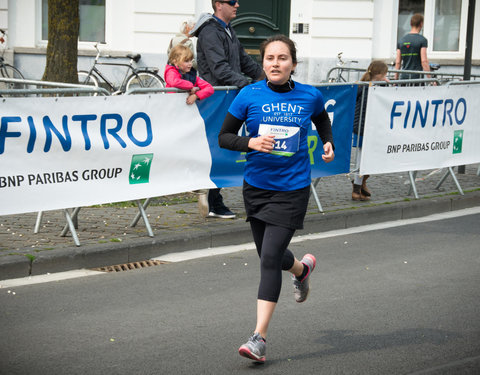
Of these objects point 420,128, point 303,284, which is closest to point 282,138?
point 303,284

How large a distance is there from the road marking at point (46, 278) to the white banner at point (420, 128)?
393 centimetres

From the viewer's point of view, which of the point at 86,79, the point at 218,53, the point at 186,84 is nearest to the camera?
the point at 186,84

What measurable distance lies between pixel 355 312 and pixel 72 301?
6.69 ft

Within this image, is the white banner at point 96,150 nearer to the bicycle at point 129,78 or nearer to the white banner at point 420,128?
the white banner at point 420,128

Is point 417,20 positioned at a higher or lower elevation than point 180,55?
higher

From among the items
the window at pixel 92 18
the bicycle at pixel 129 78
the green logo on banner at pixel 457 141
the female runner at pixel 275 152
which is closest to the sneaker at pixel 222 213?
the green logo on banner at pixel 457 141

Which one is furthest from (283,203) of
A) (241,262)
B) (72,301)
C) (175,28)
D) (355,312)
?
(175,28)

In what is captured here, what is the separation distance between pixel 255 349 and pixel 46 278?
2.68m

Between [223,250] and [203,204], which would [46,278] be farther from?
[203,204]

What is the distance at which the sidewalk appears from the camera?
727 centimetres

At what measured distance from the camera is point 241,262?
764 centimetres

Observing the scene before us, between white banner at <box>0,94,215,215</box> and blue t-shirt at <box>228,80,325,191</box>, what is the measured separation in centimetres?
248

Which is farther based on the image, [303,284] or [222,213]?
[222,213]

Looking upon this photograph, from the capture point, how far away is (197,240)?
8.16 meters
